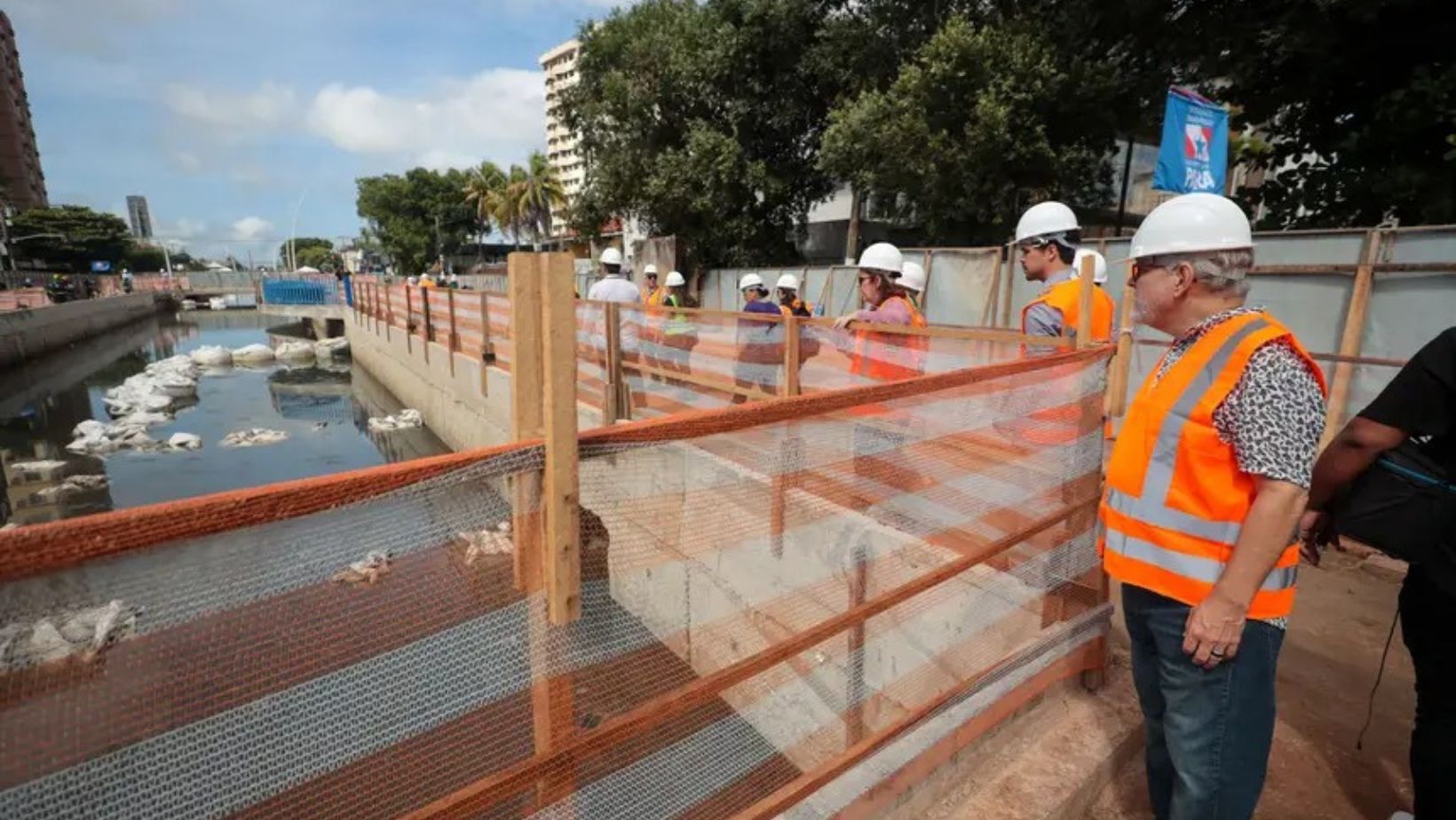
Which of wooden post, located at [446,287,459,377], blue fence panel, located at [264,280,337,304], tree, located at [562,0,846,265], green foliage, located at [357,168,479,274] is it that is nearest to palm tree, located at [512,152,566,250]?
green foliage, located at [357,168,479,274]

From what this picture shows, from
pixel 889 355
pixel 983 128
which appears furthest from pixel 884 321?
pixel 983 128

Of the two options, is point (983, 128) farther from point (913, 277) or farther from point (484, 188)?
point (484, 188)

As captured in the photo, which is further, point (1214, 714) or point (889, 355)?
point (889, 355)

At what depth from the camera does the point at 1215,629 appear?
1.61 m

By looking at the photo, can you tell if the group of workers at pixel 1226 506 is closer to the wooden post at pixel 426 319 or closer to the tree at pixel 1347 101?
the tree at pixel 1347 101

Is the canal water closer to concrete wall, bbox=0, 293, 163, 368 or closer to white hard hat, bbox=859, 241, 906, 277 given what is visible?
concrete wall, bbox=0, 293, 163, 368

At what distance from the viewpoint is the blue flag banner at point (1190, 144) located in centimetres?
588

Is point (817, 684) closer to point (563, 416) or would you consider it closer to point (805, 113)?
point (563, 416)

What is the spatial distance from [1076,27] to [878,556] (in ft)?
42.4

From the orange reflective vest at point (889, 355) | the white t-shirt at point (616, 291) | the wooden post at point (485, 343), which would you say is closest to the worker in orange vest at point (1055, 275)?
the orange reflective vest at point (889, 355)

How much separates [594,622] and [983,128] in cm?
1239

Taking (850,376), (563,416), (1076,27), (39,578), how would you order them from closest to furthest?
(39,578), (563,416), (850,376), (1076,27)

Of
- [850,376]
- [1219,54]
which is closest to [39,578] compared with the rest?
[850,376]

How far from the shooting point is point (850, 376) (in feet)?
13.7
